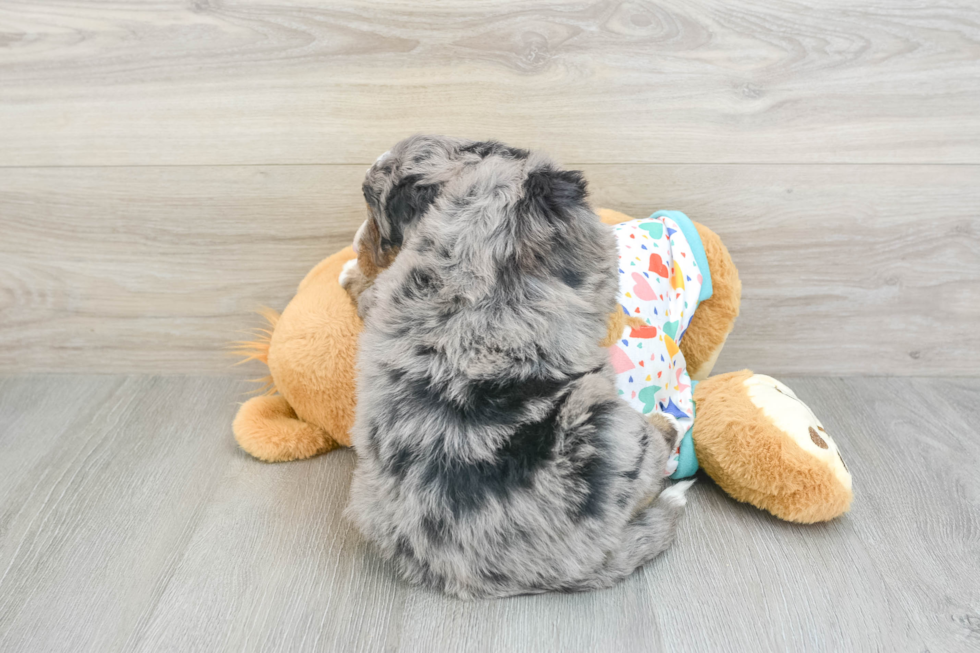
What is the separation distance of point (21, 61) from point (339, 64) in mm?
613

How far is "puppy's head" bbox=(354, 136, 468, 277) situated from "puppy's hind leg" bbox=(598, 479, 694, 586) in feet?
1.71

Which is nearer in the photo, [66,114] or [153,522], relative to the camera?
[153,522]

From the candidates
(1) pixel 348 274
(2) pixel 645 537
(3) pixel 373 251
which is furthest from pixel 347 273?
(2) pixel 645 537

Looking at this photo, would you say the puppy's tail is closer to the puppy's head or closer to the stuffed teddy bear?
the stuffed teddy bear

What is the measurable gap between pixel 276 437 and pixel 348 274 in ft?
1.11

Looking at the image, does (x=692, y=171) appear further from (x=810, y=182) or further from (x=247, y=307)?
(x=247, y=307)

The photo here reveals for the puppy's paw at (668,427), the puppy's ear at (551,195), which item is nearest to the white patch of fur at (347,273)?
the puppy's ear at (551,195)

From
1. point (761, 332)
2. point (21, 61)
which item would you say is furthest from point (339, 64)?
point (761, 332)

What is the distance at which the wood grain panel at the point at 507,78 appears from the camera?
3.95 ft

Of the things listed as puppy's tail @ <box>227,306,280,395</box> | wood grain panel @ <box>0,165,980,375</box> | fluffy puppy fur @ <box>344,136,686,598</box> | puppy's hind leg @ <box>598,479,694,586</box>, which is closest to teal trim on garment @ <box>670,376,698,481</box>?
puppy's hind leg @ <box>598,479,694,586</box>

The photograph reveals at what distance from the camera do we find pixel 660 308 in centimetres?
110

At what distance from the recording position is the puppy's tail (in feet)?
4.41

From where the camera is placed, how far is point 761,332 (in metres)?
1.43

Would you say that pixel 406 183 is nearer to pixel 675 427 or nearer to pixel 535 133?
pixel 535 133
